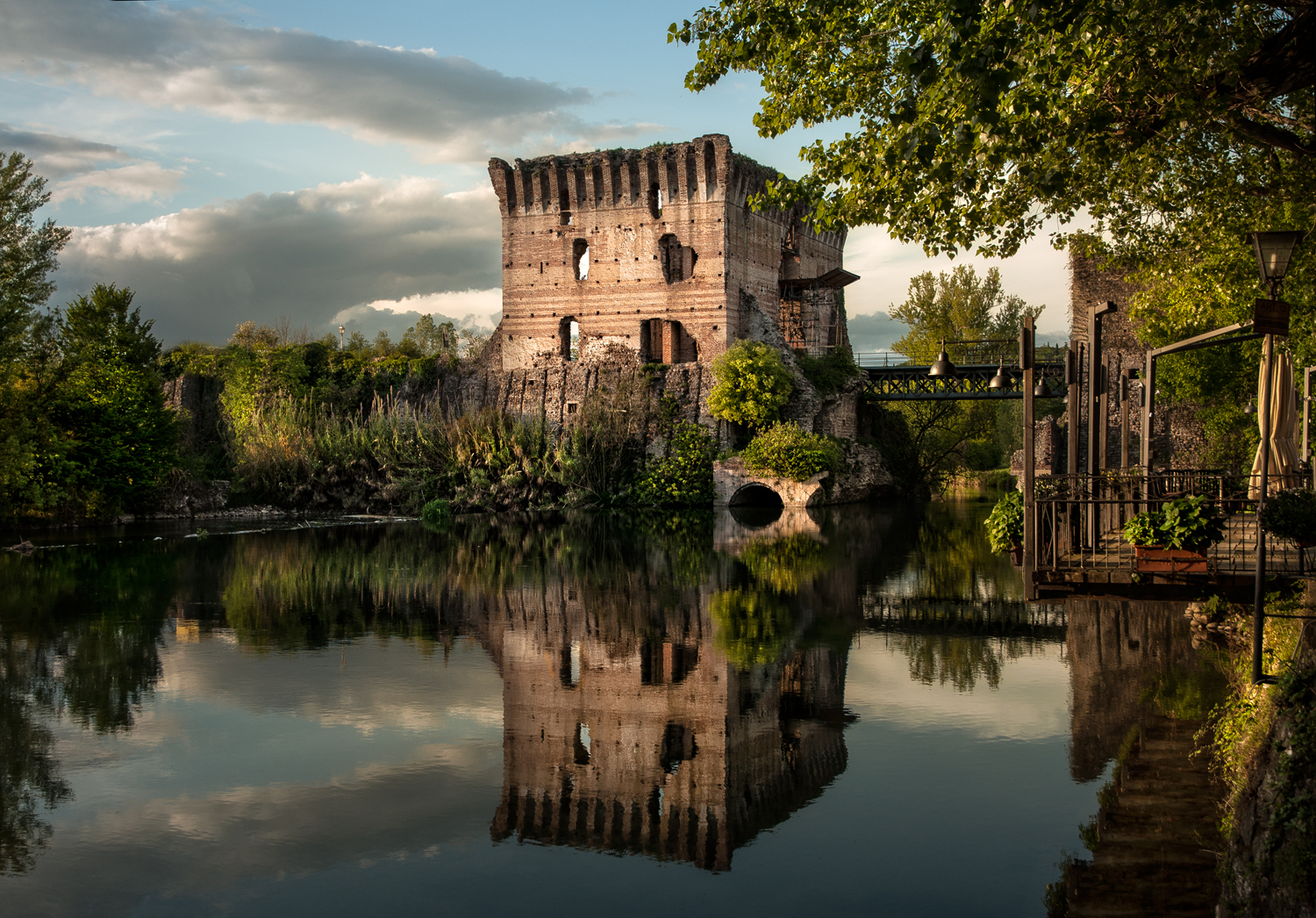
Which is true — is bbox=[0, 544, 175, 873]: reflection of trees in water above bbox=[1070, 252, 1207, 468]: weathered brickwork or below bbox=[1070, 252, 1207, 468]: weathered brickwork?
below

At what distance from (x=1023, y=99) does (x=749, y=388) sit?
901 inches

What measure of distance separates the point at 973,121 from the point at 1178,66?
2309mm

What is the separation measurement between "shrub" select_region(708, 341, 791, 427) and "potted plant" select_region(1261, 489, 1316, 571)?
23.4m

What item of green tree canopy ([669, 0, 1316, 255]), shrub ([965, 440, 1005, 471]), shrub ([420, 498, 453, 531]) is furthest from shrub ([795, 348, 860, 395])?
green tree canopy ([669, 0, 1316, 255])

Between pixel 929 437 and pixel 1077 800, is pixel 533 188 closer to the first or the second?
pixel 929 437

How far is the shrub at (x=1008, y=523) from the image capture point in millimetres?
7586

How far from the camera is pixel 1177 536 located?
20.8ft

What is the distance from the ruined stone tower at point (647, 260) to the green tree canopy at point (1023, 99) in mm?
21471

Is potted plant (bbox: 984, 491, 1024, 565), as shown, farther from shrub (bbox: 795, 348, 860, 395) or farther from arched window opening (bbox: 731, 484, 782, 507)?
shrub (bbox: 795, 348, 860, 395)

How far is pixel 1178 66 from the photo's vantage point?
688 cm

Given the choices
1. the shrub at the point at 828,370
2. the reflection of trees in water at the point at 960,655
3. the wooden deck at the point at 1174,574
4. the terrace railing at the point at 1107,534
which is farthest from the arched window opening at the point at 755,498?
the wooden deck at the point at 1174,574

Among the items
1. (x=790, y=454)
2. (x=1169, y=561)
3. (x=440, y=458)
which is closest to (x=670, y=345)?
(x=790, y=454)

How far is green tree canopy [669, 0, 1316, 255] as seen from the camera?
6.18m

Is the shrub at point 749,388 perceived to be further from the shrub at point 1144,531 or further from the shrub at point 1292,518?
the shrub at point 1292,518
